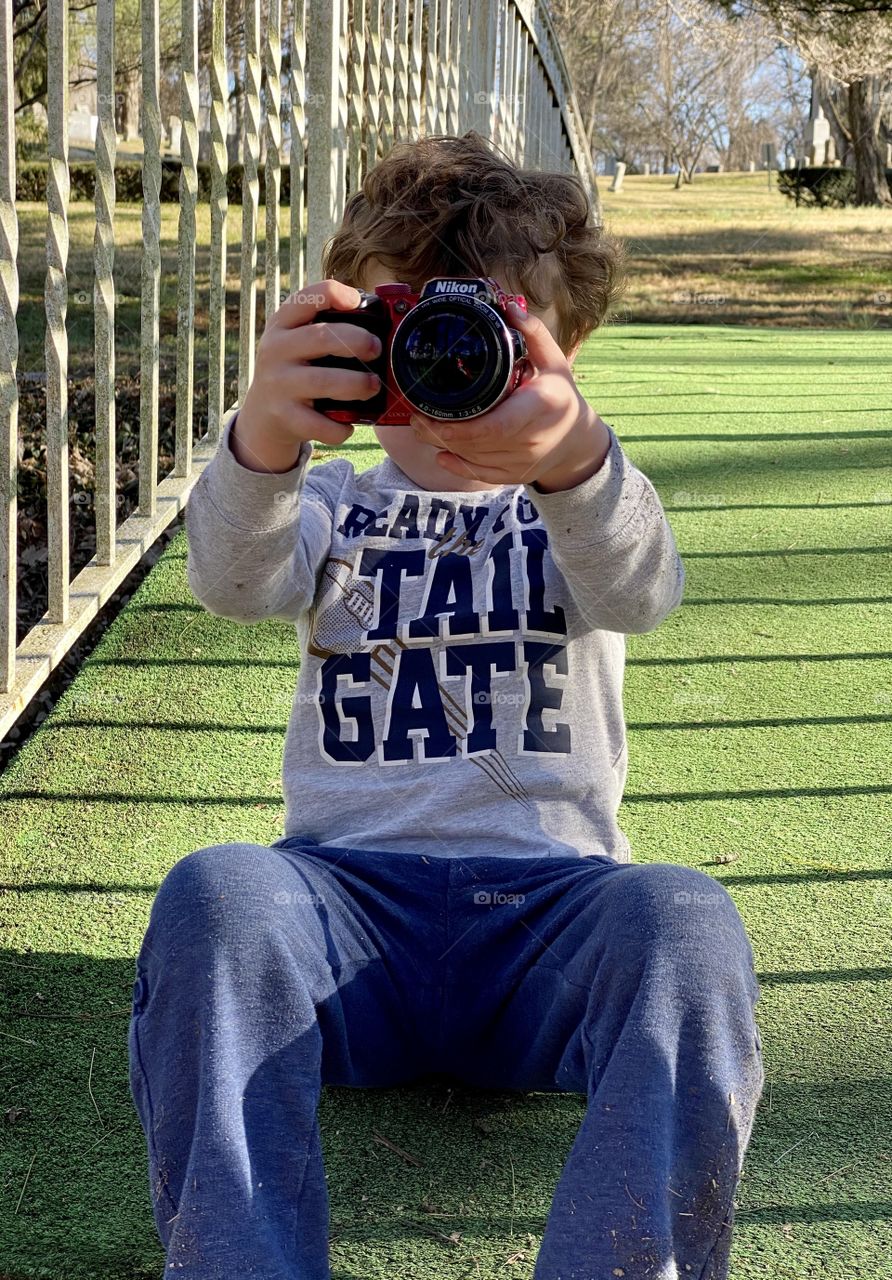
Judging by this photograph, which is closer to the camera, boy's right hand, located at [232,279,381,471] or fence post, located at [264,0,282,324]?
boy's right hand, located at [232,279,381,471]

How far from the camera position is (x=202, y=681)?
2732mm

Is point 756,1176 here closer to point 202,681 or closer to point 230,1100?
point 230,1100

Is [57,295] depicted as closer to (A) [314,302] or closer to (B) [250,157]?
(A) [314,302]

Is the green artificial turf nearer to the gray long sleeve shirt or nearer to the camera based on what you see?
the gray long sleeve shirt

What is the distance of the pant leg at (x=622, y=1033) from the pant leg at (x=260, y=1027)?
0.06m

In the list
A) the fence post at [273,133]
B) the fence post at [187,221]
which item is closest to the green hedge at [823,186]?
the fence post at [273,133]

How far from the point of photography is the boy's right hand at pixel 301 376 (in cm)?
139

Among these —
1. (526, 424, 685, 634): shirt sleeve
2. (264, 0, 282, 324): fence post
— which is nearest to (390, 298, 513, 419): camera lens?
(526, 424, 685, 634): shirt sleeve

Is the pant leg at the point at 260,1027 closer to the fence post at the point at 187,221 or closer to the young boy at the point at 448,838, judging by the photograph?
the young boy at the point at 448,838

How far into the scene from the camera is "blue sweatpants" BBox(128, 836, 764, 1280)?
1128mm

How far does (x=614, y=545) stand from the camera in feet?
4.90

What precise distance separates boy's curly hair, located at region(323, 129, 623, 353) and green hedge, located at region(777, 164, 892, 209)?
26.4 m

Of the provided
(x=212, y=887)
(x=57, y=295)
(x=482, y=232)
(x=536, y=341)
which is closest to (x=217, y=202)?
(x=57, y=295)

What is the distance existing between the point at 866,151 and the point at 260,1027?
86.8ft
